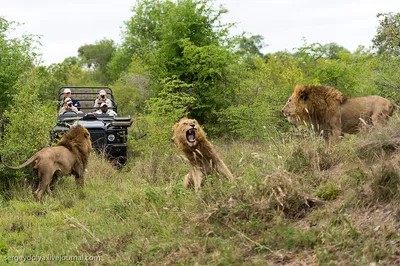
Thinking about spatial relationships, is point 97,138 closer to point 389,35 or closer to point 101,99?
point 101,99

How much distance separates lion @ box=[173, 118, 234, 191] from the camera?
293 inches

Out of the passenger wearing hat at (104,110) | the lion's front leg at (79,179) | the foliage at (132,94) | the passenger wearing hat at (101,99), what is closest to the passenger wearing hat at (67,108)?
the passenger wearing hat at (104,110)

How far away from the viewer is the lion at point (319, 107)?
9703mm

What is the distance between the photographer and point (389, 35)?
14.3m

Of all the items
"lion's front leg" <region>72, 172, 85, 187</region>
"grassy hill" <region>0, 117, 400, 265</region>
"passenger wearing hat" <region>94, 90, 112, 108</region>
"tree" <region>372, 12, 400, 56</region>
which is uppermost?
"tree" <region>372, 12, 400, 56</region>

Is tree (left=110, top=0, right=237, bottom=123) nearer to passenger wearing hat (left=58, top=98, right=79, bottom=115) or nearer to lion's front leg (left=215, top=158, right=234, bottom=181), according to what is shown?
passenger wearing hat (left=58, top=98, right=79, bottom=115)

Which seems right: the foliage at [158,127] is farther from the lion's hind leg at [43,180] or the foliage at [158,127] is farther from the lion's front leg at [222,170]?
the lion's front leg at [222,170]

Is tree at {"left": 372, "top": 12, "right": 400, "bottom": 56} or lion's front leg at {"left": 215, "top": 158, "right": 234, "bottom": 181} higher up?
tree at {"left": 372, "top": 12, "right": 400, "bottom": 56}

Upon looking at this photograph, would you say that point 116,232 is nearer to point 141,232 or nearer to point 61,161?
point 141,232

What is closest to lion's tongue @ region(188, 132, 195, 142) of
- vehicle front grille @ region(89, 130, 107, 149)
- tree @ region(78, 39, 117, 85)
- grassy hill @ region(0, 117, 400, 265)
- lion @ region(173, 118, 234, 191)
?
lion @ region(173, 118, 234, 191)

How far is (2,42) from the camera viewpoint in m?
14.9

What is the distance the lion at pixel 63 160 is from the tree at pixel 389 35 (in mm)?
8355

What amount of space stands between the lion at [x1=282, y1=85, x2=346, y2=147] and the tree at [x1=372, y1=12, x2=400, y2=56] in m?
5.32

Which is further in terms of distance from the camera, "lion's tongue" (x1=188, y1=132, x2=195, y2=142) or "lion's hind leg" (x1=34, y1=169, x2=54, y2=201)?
"lion's hind leg" (x1=34, y1=169, x2=54, y2=201)
